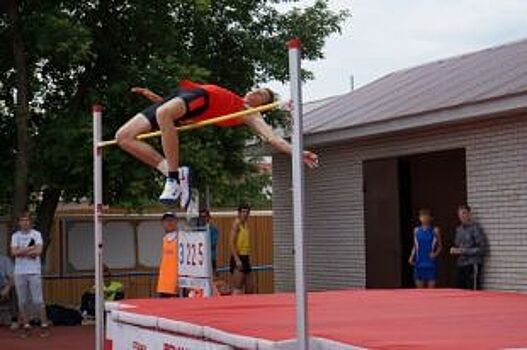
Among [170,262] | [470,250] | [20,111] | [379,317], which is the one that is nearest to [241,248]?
[20,111]

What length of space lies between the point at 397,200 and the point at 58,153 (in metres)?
5.64

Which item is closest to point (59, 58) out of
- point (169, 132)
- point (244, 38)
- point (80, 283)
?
point (244, 38)

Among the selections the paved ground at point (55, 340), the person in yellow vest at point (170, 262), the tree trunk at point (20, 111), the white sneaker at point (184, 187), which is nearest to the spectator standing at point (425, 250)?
the paved ground at point (55, 340)

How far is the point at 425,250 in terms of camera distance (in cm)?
1479

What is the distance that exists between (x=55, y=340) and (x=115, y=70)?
5239 mm

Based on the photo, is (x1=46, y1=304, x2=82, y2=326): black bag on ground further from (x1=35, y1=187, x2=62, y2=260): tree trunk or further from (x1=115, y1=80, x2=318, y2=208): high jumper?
(x1=115, y1=80, x2=318, y2=208): high jumper

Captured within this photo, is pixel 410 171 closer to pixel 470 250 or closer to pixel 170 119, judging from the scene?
pixel 470 250

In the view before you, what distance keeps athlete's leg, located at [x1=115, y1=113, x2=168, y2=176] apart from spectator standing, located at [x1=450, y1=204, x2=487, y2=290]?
6952mm

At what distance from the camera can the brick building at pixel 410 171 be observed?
1352 centimetres

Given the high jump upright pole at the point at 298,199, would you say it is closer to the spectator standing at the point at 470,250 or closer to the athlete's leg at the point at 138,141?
the athlete's leg at the point at 138,141

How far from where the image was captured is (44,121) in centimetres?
1848

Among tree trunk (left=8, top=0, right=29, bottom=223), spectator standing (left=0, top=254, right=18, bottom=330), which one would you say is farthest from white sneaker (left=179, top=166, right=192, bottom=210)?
tree trunk (left=8, top=0, right=29, bottom=223)

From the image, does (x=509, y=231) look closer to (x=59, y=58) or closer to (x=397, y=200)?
(x=397, y=200)

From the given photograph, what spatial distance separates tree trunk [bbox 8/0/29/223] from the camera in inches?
693
